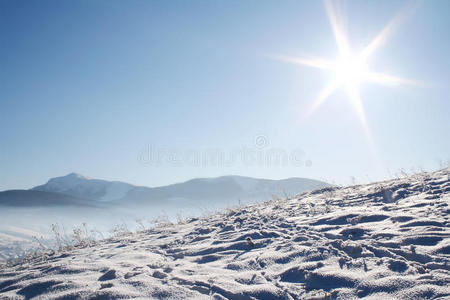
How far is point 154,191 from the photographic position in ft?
113

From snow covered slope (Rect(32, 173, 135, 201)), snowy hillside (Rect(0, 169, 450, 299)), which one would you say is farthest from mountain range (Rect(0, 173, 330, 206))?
snowy hillside (Rect(0, 169, 450, 299))

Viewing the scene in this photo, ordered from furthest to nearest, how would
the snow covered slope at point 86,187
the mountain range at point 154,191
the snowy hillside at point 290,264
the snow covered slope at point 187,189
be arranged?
the snow covered slope at point 86,187, the snow covered slope at point 187,189, the mountain range at point 154,191, the snowy hillside at point 290,264

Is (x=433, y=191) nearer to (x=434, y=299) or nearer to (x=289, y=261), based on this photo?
(x=289, y=261)

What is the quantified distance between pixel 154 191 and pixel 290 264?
33179 mm

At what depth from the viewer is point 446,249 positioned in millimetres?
2412

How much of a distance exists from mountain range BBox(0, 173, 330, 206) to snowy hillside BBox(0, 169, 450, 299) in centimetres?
2178

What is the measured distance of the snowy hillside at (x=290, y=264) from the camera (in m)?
2.12

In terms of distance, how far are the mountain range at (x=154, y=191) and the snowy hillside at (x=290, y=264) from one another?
71.4 feet

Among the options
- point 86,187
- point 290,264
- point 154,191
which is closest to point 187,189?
point 154,191

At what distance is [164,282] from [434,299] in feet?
6.23

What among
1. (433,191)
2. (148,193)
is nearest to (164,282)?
(433,191)

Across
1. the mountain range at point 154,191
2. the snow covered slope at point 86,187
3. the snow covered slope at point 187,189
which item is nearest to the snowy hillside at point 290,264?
the mountain range at point 154,191

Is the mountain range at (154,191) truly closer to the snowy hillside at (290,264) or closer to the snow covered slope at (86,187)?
the snow covered slope at (86,187)

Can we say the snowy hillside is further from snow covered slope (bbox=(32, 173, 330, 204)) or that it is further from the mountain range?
snow covered slope (bbox=(32, 173, 330, 204))
